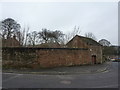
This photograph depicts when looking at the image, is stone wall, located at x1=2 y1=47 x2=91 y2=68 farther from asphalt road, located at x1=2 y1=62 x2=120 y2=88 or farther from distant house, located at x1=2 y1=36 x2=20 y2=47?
asphalt road, located at x1=2 y1=62 x2=120 y2=88

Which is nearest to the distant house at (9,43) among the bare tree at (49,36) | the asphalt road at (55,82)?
the asphalt road at (55,82)

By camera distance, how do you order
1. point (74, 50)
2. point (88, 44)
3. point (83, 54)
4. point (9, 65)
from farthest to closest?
point (88, 44), point (83, 54), point (74, 50), point (9, 65)

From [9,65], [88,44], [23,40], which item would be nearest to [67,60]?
[88,44]

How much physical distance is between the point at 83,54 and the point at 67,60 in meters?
3.74

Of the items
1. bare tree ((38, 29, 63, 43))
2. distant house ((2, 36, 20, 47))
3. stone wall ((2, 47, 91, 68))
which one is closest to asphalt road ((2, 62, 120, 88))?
stone wall ((2, 47, 91, 68))

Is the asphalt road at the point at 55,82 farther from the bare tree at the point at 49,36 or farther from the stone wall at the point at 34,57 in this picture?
the bare tree at the point at 49,36

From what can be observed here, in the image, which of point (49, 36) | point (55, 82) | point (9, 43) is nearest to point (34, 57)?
point (55, 82)

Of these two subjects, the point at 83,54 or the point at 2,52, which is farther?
the point at 83,54

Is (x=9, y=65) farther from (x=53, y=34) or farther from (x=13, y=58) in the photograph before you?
(x=53, y=34)

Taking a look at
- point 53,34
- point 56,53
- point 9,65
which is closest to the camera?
point 9,65

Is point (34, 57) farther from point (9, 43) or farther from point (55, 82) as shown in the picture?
point (9, 43)

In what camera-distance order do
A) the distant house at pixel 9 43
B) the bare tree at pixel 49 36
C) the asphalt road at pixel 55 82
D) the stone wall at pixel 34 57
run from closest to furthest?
the asphalt road at pixel 55 82 → the stone wall at pixel 34 57 → the distant house at pixel 9 43 → the bare tree at pixel 49 36

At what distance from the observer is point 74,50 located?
14.4 meters

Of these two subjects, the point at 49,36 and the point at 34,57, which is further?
the point at 49,36
